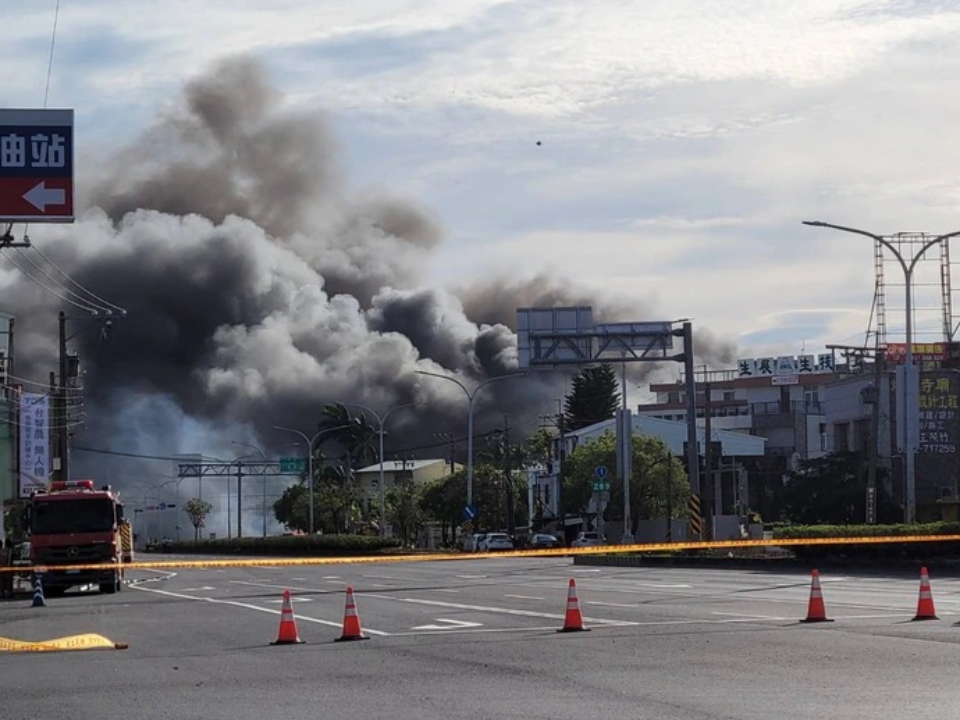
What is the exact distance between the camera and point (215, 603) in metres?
28.8

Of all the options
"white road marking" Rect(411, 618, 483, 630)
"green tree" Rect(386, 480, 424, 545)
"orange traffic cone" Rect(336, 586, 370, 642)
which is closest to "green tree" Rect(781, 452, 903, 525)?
"green tree" Rect(386, 480, 424, 545)

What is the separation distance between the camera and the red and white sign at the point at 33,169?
26.4 meters

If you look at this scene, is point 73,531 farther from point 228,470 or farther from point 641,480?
point 228,470

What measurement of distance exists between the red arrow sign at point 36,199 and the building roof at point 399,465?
379 feet

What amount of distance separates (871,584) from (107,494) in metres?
19.0

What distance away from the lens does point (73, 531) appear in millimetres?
37781

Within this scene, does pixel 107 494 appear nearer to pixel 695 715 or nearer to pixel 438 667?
pixel 438 667

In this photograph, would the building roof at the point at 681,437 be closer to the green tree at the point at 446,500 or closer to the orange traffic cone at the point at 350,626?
the green tree at the point at 446,500

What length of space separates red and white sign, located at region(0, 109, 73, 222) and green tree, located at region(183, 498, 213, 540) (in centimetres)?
11963

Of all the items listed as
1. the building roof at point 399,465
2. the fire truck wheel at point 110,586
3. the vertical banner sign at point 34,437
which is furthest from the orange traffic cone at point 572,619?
the building roof at point 399,465

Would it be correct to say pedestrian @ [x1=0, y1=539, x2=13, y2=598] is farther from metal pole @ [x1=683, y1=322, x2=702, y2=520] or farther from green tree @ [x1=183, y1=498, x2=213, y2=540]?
green tree @ [x1=183, y1=498, x2=213, y2=540]

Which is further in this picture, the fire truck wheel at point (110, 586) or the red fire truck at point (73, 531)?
the red fire truck at point (73, 531)

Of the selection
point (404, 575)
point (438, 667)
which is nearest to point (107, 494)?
point (404, 575)

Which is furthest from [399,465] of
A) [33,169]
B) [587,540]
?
[33,169]
